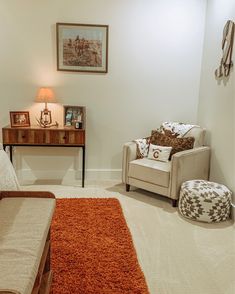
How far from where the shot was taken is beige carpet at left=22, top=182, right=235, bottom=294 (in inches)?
79.5

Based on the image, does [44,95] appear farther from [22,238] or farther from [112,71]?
[22,238]

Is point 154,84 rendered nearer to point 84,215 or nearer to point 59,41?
point 59,41

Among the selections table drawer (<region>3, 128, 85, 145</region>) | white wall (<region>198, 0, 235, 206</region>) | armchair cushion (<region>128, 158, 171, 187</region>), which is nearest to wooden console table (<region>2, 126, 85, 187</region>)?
table drawer (<region>3, 128, 85, 145</region>)

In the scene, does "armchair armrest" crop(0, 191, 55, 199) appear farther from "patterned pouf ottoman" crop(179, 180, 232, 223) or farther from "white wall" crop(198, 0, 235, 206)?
"white wall" crop(198, 0, 235, 206)

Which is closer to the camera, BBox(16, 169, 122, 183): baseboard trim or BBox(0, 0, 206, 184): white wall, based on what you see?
BBox(0, 0, 206, 184): white wall

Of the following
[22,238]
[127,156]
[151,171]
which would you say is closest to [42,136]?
[127,156]

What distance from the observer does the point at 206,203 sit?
2887mm

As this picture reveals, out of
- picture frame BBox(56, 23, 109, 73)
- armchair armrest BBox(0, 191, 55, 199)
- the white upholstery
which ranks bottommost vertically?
armchair armrest BBox(0, 191, 55, 199)

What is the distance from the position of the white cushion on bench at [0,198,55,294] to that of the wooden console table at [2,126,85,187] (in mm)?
1792

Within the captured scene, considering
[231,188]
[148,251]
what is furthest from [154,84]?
[148,251]

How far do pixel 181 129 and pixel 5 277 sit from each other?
3.04 metres

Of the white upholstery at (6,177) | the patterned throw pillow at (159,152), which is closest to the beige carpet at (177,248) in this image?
the patterned throw pillow at (159,152)

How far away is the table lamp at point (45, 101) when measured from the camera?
146 inches

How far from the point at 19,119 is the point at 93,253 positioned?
85.5 inches
